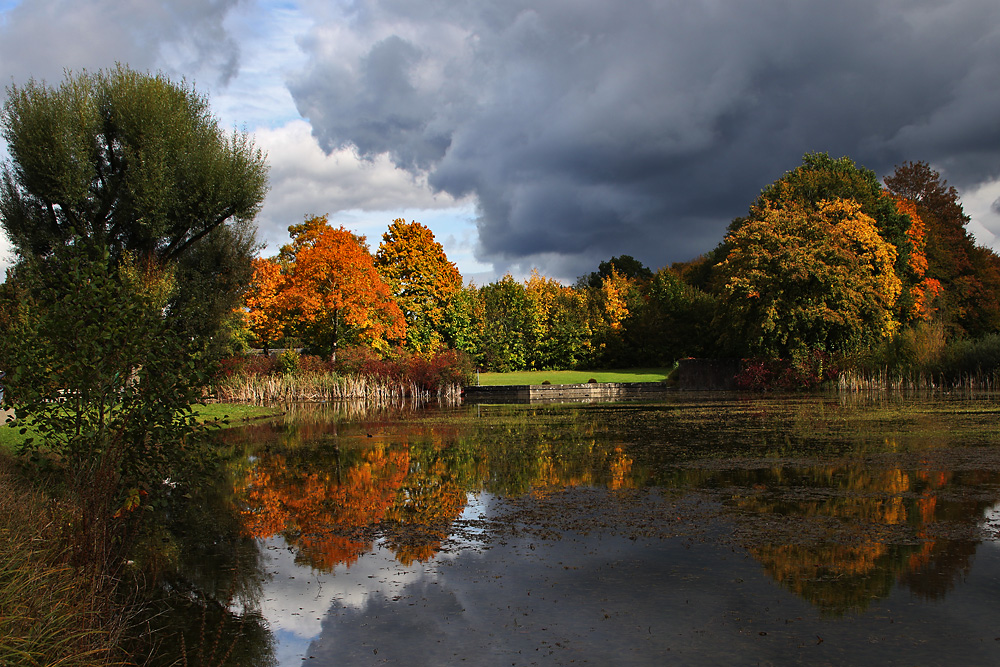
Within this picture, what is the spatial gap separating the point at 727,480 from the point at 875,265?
29237mm

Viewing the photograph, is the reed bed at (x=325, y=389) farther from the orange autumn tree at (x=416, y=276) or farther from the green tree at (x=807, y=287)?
the green tree at (x=807, y=287)

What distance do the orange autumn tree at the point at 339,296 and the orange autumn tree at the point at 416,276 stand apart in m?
4.62

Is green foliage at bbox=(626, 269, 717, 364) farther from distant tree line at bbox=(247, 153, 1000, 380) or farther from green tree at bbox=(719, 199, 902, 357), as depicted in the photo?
green tree at bbox=(719, 199, 902, 357)

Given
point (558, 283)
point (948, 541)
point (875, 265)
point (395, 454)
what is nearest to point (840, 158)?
point (875, 265)

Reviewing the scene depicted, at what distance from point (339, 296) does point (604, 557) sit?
30824 millimetres

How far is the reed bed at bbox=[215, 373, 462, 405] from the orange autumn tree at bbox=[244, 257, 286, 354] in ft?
25.0

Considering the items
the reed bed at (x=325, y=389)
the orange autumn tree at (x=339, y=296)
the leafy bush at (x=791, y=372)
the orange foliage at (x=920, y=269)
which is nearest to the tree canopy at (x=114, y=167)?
the reed bed at (x=325, y=389)

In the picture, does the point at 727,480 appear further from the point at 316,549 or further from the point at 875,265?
the point at 875,265

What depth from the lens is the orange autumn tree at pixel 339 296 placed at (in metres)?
35.3

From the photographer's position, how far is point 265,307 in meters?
39.8

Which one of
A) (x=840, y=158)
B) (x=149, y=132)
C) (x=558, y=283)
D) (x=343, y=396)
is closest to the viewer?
(x=149, y=132)

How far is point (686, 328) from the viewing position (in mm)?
48125

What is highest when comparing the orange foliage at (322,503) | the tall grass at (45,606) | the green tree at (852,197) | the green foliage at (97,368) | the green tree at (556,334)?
the green tree at (852,197)

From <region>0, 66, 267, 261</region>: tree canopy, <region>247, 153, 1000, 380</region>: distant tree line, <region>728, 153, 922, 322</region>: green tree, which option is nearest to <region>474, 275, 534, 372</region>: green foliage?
<region>247, 153, 1000, 380</region>: distant tree line
